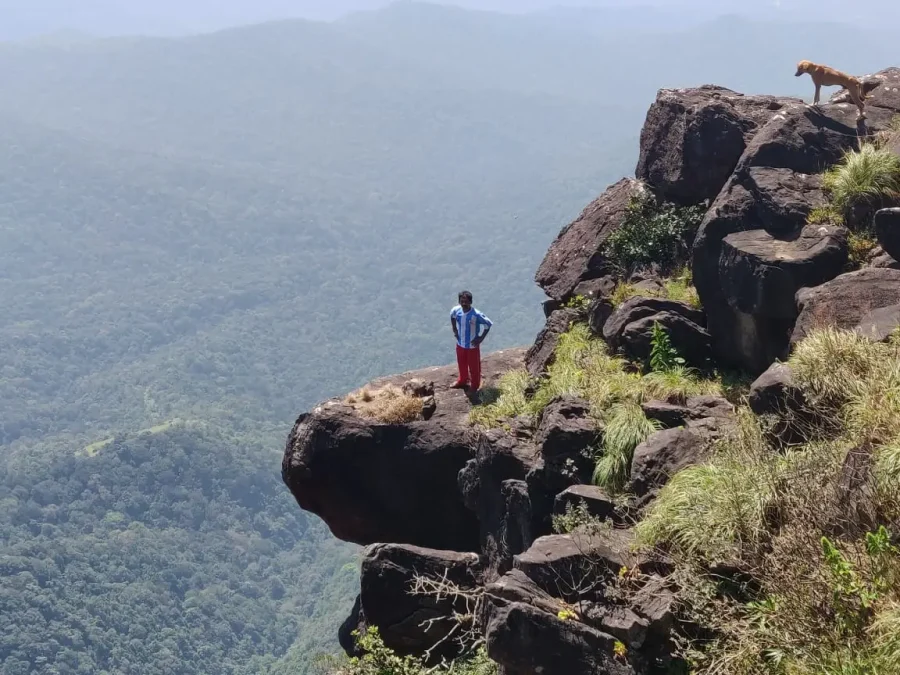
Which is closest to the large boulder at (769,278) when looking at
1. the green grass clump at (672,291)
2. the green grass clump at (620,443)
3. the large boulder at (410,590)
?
the green grass clump at (672,291)

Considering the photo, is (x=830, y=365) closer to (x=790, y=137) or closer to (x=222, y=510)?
(x=790, y=137)

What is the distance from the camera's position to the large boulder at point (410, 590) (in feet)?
38.0

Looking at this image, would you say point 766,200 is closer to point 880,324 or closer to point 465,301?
point 880,324

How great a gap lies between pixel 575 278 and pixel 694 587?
878 cm

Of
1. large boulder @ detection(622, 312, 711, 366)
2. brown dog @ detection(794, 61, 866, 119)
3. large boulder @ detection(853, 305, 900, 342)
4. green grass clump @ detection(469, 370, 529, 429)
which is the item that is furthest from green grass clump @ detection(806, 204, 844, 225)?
green grass clump @ detection(469, 370, 529, 429)

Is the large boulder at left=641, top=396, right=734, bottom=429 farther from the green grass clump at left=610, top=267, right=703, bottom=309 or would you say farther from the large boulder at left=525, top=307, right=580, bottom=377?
the large boulder at left=525, top=307, right=580, bottom=377

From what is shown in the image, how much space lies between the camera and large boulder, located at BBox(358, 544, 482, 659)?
11.6 meters

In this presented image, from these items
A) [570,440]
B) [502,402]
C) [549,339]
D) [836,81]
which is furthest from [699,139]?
[570,440]

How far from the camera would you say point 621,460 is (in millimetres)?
10312

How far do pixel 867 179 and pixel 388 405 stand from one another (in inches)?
295

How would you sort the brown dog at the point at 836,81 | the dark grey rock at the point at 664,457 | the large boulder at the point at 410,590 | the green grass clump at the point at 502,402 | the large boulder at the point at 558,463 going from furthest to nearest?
the brown dog at the point at 836,81 → the green grass clump at the point at 502,402 → the large boulder at the point at 410,590 → the large boulder at the point at 558,463 → the dark grey rock at the point at 664,457

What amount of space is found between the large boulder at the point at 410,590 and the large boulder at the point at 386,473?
1.76 metres

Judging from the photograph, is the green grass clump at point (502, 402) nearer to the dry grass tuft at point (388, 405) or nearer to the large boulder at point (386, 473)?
the large boulder at point (386, 473)

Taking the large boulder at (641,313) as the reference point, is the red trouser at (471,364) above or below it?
below
